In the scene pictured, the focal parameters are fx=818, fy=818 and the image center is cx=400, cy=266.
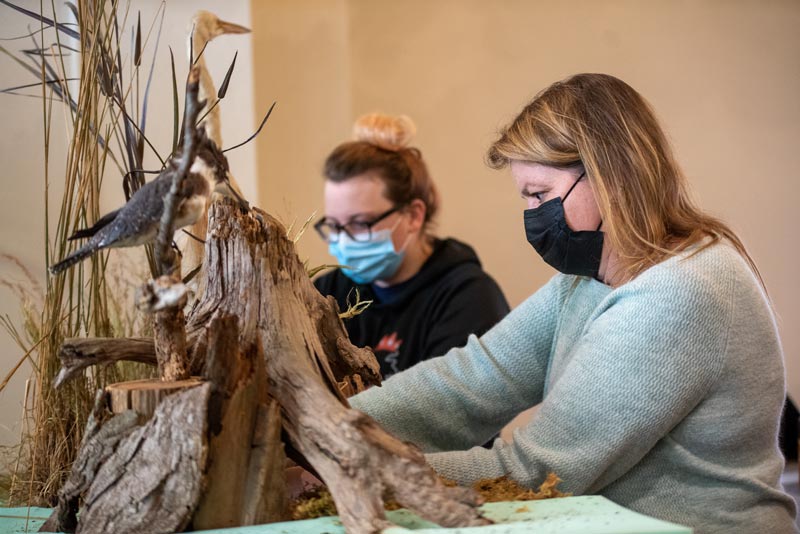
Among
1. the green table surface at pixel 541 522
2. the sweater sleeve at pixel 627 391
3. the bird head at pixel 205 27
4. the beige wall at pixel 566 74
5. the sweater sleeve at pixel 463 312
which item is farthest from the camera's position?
the beige wall at pixel 566 74

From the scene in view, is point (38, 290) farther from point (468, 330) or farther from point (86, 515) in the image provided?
point (468, 330)

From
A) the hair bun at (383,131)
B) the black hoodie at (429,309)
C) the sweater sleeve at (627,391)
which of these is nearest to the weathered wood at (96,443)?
Answer: the sweater sleeve at (627,391)

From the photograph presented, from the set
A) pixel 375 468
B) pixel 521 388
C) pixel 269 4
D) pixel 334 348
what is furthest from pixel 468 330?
pixel 269 4

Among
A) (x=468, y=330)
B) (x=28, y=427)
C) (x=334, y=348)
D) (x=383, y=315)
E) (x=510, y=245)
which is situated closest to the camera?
(x=334, y=348)

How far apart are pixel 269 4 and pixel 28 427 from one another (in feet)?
6.50

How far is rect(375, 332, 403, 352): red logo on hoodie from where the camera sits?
7.02ft

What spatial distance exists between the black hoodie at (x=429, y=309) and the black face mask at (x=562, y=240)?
2.48 feet

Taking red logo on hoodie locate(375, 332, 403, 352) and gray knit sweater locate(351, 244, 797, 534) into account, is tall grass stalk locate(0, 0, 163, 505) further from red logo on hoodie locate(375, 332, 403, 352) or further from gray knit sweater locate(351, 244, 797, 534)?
red logo on hoodie locate(375, 332, 403, 352)

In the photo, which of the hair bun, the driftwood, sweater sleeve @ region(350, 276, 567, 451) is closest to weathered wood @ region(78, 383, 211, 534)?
the driftwood

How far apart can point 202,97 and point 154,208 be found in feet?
0.96

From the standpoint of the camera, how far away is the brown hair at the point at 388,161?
2223 mm

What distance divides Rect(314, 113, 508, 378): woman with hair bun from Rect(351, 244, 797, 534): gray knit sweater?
0.89m

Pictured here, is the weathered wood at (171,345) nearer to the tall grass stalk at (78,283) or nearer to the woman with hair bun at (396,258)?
the tall grass stalk at (78,283)

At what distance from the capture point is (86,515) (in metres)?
0.90
